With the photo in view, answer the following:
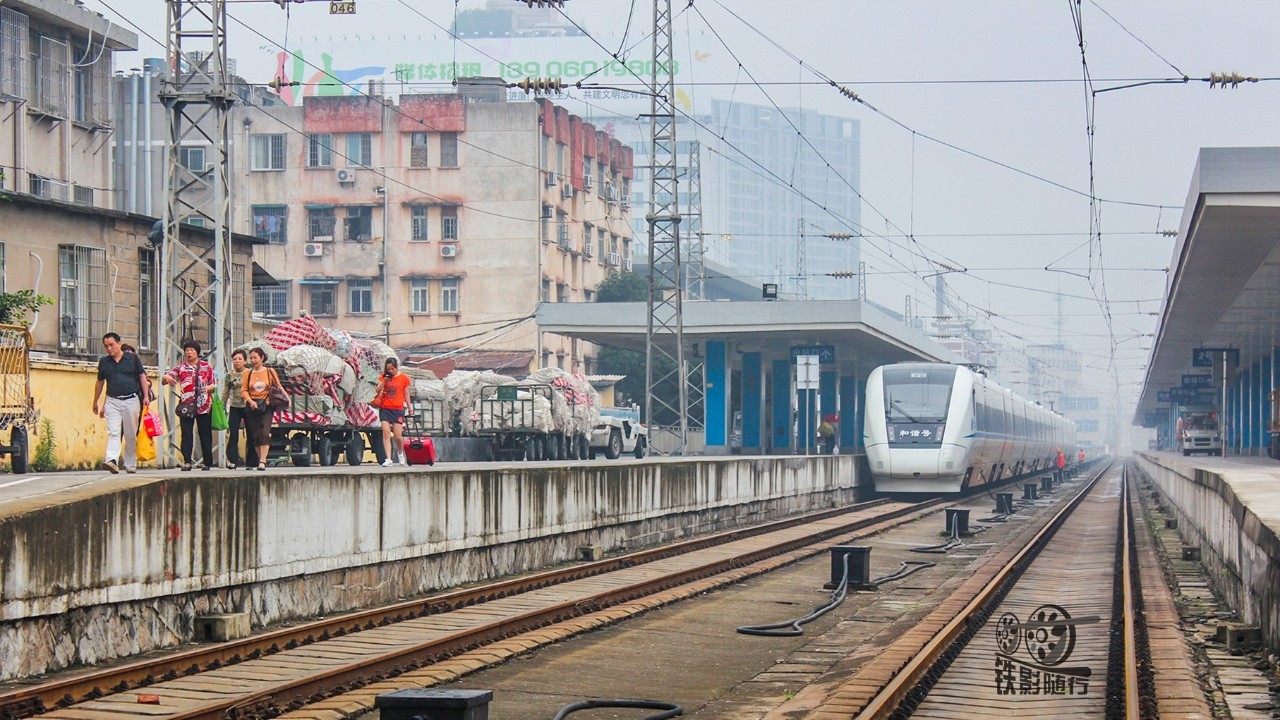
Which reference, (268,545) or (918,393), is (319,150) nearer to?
(918,393)

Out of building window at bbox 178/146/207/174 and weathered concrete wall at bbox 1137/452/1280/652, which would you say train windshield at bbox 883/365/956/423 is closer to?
weathered concrete wall at bbox 1137/452/1280/652

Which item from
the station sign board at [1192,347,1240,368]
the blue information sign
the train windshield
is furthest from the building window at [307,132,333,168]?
the train windshield

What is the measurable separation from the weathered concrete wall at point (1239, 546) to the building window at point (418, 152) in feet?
162

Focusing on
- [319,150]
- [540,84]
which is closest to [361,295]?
[319,150]

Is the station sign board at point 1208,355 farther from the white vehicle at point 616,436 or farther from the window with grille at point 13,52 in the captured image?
the window with grille at point 13,52

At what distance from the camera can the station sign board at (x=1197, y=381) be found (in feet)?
219

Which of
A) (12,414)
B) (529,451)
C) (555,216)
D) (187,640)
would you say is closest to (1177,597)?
(187,640)

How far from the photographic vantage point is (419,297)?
69688mm

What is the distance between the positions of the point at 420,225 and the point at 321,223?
4.58m

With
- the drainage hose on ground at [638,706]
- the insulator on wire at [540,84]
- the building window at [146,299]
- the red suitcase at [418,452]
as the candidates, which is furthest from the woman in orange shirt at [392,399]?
the building window at [146,299]

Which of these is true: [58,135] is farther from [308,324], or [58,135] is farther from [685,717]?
[685,717]

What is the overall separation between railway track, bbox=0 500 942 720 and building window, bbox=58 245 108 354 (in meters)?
16.5

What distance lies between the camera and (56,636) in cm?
992

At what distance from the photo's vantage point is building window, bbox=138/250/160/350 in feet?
105
